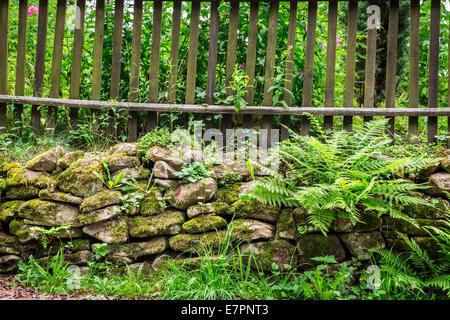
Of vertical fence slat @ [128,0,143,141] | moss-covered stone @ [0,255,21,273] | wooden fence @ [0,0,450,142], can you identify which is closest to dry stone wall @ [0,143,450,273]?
moss-covered stone @ [0,255,21,273]

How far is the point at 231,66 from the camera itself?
12.1 ft

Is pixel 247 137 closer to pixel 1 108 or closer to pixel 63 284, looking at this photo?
pixel 63 284

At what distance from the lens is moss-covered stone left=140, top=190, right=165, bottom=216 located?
9.47ft

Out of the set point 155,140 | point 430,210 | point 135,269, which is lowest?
point 135,269

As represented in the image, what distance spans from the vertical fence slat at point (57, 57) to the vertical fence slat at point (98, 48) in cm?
40

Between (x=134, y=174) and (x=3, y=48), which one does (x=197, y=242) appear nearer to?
(x=134, y=174)

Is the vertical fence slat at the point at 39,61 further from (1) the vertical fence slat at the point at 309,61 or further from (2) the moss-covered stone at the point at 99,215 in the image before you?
(1) the vertical fence slat at the point at 309,61

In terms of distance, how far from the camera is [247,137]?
3658 mm

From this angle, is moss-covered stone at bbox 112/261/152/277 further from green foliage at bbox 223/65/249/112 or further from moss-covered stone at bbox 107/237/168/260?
green foliage at bbox 223/65/249/112

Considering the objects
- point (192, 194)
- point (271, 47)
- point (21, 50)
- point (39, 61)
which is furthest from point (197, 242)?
point (21, 50)

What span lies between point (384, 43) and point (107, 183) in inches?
199

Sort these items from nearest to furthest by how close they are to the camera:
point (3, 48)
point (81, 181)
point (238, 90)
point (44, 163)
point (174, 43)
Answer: point (81, 181), point (44, 163), point (238, 90), point (174, 43), point (3, 48)

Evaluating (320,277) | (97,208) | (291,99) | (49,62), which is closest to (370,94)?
(291,99)

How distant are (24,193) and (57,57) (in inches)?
66.8
